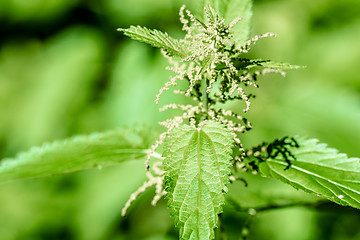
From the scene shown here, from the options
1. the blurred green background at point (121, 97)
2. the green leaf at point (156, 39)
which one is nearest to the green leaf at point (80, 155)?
A: the green leaf at point (156, 39)

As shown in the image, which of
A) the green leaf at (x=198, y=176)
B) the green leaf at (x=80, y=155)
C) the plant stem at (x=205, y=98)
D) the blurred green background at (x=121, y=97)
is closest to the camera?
the green leaf at (x=198, y=176)

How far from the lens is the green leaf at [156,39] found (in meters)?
1.71

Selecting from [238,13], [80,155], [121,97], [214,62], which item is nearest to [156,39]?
[214,62]

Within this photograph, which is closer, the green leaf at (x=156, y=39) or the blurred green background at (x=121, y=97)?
the green leaf at (x=156, y=39)

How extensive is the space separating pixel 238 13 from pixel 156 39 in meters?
0.50

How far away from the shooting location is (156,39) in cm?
171

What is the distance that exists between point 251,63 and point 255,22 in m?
3.52

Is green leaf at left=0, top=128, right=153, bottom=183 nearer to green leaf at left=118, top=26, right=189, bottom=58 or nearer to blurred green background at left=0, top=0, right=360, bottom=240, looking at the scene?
green leaf at left=118, top=26, right=189, bottom=58

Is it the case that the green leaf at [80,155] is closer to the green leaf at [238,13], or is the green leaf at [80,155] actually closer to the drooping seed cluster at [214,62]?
the drooping seed cluster at [214,62]

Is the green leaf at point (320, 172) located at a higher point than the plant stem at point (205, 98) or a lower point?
lower

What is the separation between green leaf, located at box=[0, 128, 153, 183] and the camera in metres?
2.24

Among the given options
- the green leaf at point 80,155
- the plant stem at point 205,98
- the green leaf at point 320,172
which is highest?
the plant stem at point 205,98

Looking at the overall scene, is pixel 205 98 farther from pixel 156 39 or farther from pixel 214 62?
pixel 156 39

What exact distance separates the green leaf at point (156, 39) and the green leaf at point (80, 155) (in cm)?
71
